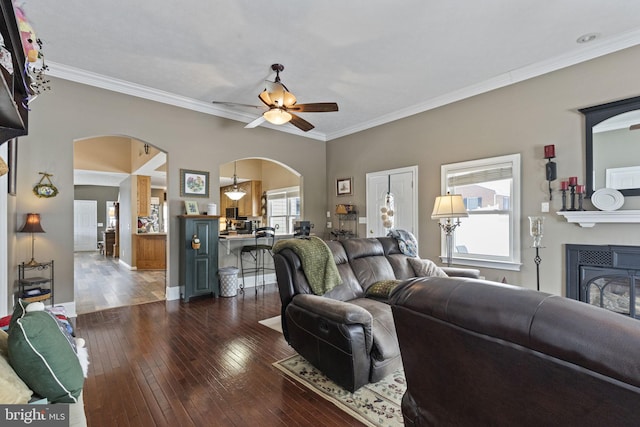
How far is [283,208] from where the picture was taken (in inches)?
347

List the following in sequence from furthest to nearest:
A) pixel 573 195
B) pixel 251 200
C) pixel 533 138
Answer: pixel 251 200 → pixel 533 138 → pixel 573 195

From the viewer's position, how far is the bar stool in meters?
5.16

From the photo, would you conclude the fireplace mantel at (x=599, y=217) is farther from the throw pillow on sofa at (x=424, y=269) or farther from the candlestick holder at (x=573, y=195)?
the throw pillow on sofa at (x=424, y=269)

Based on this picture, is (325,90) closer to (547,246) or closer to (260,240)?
(260,240)

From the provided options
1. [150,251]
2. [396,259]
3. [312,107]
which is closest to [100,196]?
[150,251]

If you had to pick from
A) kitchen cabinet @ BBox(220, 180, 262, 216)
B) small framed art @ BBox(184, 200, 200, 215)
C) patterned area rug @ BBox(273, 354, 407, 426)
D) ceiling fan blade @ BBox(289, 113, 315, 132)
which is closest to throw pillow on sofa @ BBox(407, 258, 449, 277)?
patterned area rug @ BBox(273, 354, 407, 426)

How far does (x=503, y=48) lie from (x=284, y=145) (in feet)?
12.4

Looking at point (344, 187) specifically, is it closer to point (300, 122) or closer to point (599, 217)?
point (300, 122)

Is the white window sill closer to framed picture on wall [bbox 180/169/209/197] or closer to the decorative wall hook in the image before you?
framed picture on wall [bbox 180/169/209/197]

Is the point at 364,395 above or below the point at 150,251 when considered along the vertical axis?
below

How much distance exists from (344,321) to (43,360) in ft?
4.98

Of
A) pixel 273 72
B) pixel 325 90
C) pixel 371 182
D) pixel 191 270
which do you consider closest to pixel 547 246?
pixel 371 182

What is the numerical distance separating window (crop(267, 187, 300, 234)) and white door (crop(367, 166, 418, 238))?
2.93 m

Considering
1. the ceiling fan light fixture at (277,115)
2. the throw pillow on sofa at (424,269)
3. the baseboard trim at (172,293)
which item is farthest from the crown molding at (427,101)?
the baseboard trim at (172,293)
